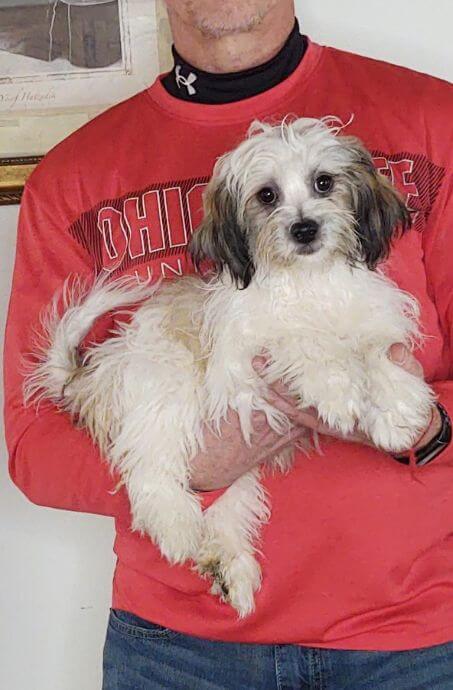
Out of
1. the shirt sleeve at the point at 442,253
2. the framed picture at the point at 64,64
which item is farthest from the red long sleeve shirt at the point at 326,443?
the framed picture at the point at 64,64

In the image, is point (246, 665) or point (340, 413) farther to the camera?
point (246, 665)

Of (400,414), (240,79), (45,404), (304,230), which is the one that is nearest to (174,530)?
(45,404)

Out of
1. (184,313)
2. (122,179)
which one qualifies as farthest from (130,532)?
→ (122,179)

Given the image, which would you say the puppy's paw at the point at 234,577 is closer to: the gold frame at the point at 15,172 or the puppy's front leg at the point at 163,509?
the puppy's front leg at the point at 163,509

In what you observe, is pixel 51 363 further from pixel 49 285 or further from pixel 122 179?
pixel 122 179

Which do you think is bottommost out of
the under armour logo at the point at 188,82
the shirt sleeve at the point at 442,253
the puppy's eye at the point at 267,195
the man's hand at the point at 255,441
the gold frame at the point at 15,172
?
the gold frame at the point at 15,172

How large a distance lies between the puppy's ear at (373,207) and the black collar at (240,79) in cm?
31

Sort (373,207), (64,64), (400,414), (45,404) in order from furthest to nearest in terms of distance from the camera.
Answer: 1. (64,64)
2. (45,404)
3. (373,207)
4. (400,414)

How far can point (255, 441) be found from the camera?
1.74 m

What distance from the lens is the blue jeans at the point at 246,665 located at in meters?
1.70

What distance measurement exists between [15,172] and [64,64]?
0.28 meters

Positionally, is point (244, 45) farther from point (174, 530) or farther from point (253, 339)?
point (174, 530)

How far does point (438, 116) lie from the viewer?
73.3 inches

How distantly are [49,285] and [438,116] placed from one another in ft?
2.58
